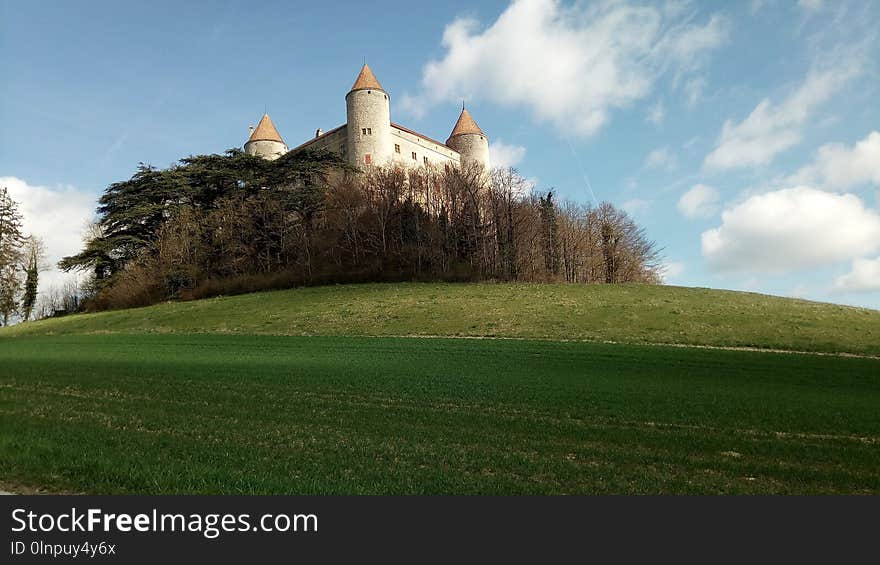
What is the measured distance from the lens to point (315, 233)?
55.2 meters

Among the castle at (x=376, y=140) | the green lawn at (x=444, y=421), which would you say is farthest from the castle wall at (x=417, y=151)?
the green lawn at (x=444, y=421)

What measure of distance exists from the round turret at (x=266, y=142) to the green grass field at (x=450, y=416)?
198 ft

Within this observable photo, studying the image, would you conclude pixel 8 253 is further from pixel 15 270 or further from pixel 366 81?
pixel 366 81

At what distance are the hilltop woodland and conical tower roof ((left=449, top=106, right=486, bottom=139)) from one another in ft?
91.5

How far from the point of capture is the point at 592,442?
8.42m

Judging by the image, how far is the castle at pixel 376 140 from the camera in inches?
2844

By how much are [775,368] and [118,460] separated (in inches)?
811

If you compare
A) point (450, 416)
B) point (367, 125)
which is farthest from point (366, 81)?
point (450, 416)

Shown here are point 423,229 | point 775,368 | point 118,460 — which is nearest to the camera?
point 118,460

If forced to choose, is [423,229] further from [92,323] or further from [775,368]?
[775,368]

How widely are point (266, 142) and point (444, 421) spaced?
273ft

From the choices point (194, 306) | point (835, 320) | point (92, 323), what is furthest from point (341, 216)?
point (835, 320)

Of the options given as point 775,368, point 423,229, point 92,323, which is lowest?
point 775,368

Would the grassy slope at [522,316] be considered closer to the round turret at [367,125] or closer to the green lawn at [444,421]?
the green lawn at [444,421]
